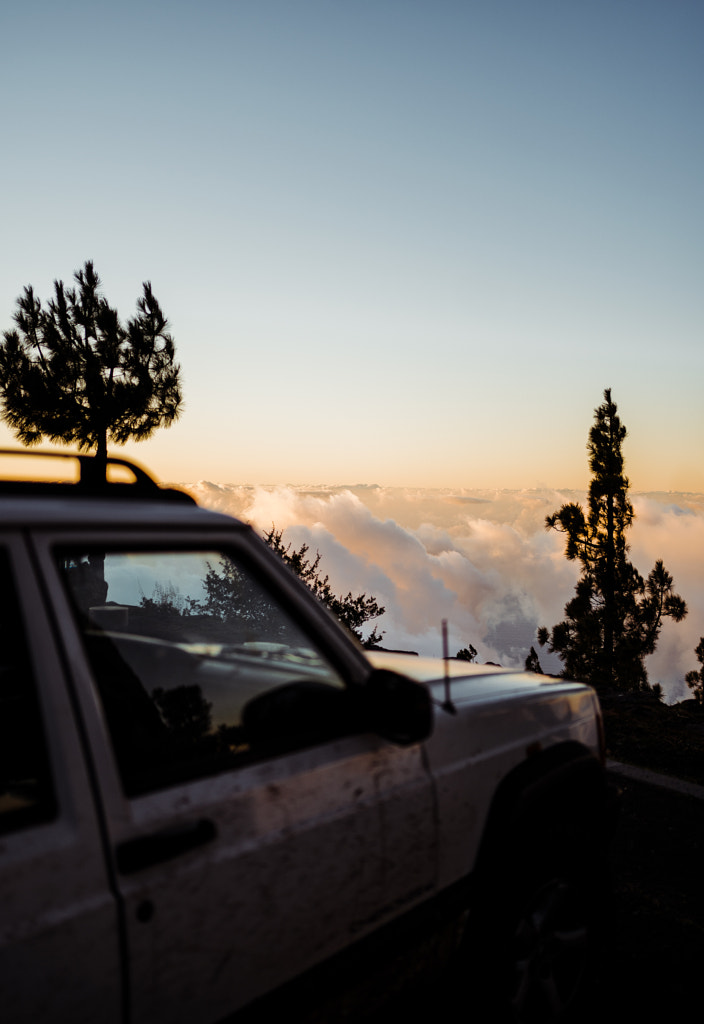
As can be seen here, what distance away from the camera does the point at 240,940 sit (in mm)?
1536

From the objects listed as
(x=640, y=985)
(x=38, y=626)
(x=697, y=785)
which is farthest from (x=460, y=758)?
(x=697, y=785)

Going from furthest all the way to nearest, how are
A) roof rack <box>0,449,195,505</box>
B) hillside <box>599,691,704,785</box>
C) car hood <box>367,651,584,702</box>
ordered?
hillside <box>599,691,704,785</box> → car hood <box>367,651,584,702</box> → roof rack <box>0,449,195,505</box>

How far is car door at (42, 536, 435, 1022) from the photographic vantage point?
140cm

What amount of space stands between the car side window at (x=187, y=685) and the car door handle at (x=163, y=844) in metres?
0.09

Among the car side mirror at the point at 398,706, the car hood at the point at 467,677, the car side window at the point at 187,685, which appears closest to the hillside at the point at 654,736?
the car hood at the point at 467,677

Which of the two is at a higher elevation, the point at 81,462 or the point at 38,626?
the point at 81,462

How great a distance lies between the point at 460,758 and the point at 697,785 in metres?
4.73

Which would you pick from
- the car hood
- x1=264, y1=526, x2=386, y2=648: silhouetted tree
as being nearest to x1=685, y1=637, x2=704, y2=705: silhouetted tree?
x1=264, y1=526, x2=386, y2=648: silhouetted tree

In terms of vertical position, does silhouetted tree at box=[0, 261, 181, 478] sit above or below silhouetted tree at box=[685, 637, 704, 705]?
A: above

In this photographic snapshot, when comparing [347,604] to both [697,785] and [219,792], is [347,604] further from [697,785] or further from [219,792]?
[219,792]

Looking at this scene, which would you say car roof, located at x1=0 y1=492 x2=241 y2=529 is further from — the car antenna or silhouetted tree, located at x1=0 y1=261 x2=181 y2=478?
silhouetted tree, located at x1=0 y1=261 x2=181 y2=478

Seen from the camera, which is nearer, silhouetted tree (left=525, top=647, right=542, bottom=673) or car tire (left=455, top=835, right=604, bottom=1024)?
car tire (left=455, top=835, right=604, bottom=1024)

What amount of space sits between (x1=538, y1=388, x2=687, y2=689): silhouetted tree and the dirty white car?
31.7 metres

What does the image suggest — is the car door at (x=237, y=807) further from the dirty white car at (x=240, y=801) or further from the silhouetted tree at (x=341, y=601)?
the silhouetted tree at (x=341, y=601)
